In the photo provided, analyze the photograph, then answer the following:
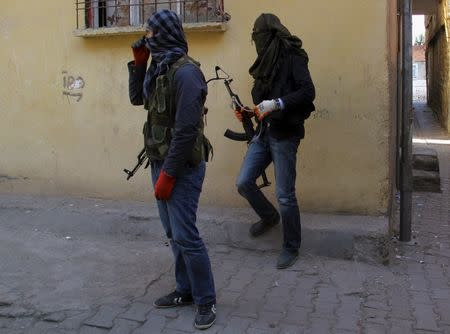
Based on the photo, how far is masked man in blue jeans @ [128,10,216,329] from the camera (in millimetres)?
3280

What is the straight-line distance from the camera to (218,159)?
5309 millimetres

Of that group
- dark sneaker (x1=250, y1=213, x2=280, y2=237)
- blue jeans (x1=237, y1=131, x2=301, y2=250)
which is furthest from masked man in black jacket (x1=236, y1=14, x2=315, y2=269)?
dark sneaker (x1=250, y1=213, x2=280, y2=237)

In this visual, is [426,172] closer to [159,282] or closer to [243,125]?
[243,125]

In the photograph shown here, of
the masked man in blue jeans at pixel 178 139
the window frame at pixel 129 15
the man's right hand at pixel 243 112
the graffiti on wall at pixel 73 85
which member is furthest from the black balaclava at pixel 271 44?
the graffiti on wall at pixel 73 85

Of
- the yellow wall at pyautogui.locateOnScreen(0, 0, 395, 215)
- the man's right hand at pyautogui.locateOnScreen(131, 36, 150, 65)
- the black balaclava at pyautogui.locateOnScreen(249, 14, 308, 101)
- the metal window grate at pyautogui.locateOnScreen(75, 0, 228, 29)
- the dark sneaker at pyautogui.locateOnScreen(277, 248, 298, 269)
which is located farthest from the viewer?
the metal window grate at pyautogui.locateOnScreen(75, 0, 228, 29)

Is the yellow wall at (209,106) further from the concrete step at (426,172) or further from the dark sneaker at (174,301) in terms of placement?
the concrete step at (426,172)

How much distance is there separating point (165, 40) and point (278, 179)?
4.85 ft

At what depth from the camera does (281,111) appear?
4.25m

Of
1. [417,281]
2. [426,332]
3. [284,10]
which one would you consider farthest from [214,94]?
[426,332]

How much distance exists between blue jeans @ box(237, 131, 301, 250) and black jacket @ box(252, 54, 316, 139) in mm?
81

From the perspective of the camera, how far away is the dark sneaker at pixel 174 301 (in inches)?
150

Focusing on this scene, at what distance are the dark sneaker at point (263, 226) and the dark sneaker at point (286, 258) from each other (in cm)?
29

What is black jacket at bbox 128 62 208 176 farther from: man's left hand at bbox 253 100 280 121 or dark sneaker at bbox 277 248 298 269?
dark sneaker at bbox 277 248 298 269

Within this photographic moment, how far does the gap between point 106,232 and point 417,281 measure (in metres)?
2.61
